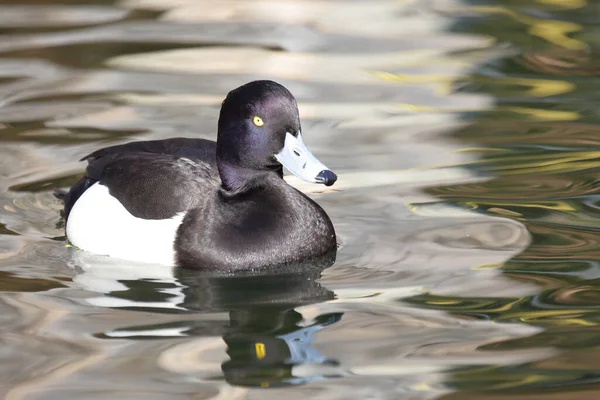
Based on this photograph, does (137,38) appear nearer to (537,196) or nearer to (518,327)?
(537,196)

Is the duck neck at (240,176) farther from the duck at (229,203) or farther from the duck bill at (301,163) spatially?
the duck bill at (301,163)

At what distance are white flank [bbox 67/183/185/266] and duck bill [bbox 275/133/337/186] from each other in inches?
24.7

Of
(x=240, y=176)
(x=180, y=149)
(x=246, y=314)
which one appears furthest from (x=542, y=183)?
(x=246, y=314)

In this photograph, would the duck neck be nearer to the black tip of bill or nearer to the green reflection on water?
the black tip of bill

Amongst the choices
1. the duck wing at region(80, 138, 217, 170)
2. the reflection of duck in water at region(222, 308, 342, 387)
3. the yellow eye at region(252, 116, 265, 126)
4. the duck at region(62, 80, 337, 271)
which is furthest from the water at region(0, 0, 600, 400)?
the yellow eye at region(252, 116, 265, 126)

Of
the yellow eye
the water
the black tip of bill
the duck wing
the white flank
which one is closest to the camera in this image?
the water

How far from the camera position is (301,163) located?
6.12 meters

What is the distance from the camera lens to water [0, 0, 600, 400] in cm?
Answer: 503

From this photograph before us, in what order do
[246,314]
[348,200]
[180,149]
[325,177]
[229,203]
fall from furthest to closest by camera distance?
1. [348,200]
2. [180,149]
3. [229,203]
4. [325,177]
5. [246,314]

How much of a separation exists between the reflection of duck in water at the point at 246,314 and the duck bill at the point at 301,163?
495mm

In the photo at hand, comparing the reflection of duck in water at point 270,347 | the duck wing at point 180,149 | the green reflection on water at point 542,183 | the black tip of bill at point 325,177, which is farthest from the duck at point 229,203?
the green reflection on water at point 542,183

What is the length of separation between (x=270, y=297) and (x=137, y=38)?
632 centimetres

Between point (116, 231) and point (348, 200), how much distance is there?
1.56 metres

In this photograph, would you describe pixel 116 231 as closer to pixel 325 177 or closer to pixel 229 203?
pixel 229 203
